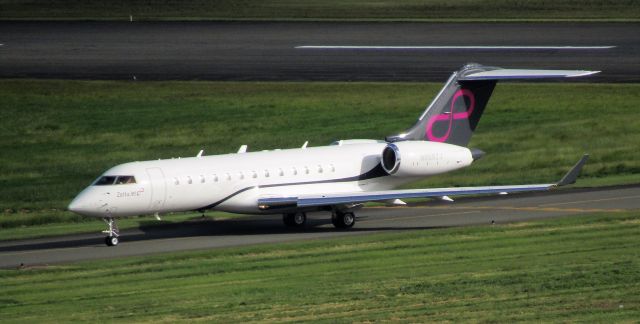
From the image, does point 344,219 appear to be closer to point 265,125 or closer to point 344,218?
point 344,218

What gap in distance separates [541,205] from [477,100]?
3.91 metres

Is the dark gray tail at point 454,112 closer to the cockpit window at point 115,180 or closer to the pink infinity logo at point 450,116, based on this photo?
the pink infinity logo at point 450,116

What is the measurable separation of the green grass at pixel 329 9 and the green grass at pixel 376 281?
2073 inches

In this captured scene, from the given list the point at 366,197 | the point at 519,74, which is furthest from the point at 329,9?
the point at 366,197

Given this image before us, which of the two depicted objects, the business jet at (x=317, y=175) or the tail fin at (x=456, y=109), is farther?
the tail fin at (x=456, y=109)

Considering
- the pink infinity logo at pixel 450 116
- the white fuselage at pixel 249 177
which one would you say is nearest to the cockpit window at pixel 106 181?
the white fuselage at pixel 249 177

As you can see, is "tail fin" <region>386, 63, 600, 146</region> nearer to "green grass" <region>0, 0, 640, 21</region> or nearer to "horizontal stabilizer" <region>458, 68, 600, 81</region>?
"horizontal stabilizer" <region>458, 68, 600, 81</region>

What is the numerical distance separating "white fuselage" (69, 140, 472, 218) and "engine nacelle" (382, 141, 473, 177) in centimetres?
3

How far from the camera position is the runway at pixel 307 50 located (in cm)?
6531

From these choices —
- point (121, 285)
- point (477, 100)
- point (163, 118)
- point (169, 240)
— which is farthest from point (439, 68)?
point (121, 285)

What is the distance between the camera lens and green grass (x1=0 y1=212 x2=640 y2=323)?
25.1 m

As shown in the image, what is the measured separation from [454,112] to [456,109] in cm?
12

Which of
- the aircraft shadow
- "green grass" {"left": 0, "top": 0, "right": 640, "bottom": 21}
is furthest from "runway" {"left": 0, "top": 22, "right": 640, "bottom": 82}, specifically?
the aircraft shadow

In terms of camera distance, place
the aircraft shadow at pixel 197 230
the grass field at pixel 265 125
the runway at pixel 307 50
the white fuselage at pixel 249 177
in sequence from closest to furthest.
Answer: the white fuselage at pixel 249 177 → the aircraft shadow at pixel 197 230 → the grass field at pixel 265 125 → the runway at pixel 307 50
